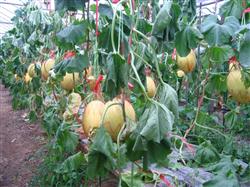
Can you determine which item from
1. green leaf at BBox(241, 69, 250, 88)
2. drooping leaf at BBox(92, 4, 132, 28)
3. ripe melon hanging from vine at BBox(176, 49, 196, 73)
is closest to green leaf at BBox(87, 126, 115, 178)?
drooping leaf at BBox(92, 4, 132, 28)

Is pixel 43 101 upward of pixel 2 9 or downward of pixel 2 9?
downward

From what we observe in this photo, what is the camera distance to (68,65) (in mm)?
1619

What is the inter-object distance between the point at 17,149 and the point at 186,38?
313 cm

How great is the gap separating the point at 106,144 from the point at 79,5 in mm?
488

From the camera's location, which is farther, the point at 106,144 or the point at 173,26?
the point at 173,26

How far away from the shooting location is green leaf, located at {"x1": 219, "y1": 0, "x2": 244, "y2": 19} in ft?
5.55

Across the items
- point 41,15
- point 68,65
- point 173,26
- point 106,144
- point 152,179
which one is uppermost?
point 41,15

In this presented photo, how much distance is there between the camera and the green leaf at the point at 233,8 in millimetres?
1690

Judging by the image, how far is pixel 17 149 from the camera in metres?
4.29

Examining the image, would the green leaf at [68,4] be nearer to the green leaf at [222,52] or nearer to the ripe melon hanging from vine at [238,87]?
the green leaf at [222,52]

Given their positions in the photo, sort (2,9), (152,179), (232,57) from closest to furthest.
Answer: (232,57) → (152,179) → (2,9)

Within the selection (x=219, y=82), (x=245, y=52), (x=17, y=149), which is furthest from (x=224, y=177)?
(x=17, y=149)

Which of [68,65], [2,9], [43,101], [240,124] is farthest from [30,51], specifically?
[2,9]

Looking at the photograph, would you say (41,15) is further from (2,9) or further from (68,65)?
(2,9)
